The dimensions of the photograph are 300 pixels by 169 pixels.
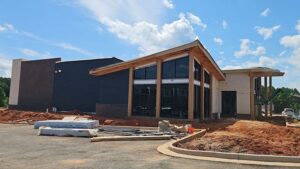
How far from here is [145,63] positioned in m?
28.4

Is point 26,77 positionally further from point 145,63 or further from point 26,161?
point 26,161

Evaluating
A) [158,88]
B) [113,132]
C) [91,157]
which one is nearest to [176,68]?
[158,88]

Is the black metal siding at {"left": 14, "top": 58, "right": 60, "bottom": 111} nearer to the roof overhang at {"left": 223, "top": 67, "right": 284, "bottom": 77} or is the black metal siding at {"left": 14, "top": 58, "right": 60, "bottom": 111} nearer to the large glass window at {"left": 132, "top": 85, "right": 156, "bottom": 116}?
the large glass window at {"left": 132, "top": 85, "right": 156, "bottom": 116}

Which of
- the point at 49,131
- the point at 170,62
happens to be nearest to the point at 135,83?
the point at 170,62

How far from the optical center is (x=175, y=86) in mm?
26875

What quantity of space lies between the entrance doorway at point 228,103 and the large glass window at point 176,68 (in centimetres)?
1308

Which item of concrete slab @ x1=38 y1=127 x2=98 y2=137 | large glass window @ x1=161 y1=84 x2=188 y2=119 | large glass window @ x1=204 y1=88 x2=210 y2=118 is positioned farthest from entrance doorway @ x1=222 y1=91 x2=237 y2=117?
concrete slab @ x1=38 y1=127 x2=98 y2=137

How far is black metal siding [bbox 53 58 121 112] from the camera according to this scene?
38375 millimetres

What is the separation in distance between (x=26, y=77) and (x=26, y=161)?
37879 millimetres

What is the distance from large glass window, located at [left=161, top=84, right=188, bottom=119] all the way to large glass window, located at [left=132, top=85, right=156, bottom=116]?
39.1 inches

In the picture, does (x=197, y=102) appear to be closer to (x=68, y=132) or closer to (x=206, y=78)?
(x=206, y=78)

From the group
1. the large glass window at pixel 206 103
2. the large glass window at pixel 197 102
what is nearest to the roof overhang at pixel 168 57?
the large glass window at pixel 206 103

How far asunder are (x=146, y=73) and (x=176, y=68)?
289 cm

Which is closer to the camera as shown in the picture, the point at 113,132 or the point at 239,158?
the point at 239,158
